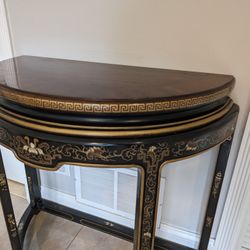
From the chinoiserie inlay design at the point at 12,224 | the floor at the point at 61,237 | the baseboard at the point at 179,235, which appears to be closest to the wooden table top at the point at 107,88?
the chinoiserie inlay design at the point at 12,224

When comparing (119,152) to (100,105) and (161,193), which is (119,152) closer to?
(100,105)

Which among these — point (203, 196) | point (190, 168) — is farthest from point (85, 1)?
point (203, 196)

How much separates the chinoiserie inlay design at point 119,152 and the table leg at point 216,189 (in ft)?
0.79

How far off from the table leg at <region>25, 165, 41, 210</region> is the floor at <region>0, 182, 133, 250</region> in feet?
0.28

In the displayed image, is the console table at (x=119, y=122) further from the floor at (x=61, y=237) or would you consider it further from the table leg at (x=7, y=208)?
the floor at (x=61, y=237)

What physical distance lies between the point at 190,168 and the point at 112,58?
1.92 ft

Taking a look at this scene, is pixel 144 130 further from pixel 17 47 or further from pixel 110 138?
pixel 17 47

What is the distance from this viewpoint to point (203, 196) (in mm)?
1117

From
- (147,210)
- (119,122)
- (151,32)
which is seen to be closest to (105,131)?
(119,122)

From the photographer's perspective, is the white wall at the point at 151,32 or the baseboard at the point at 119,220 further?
the baseboard at the point at 119,220

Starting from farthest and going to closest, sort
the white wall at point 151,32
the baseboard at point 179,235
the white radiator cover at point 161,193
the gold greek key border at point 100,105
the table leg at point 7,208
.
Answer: the baseboard at point 179,235, the white radiator cover at point 161,193, the table leg at point 7,208, the white wall at point 151,32, the gold greek key border at point 100,105

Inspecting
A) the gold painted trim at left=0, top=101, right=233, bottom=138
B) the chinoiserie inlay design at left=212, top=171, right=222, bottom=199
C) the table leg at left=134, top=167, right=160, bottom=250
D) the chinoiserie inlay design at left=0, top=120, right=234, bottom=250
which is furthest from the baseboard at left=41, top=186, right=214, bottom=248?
the gold painted trim at left=0, top=101, right=233, bottom=138

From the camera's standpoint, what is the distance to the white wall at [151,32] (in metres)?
0.81

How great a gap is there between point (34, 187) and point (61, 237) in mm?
326
